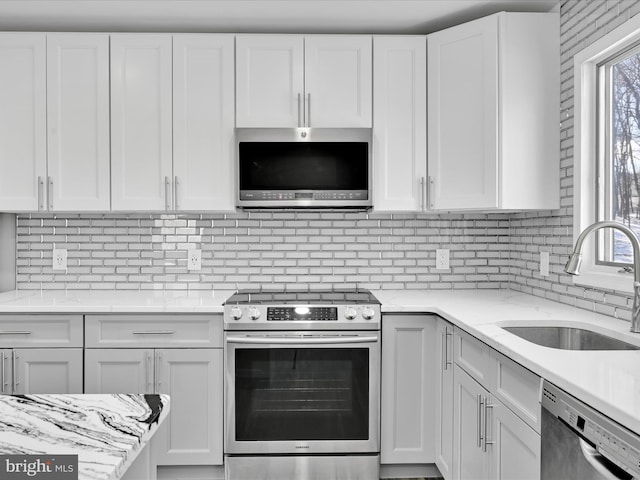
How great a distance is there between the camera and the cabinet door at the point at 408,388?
256 centimetres

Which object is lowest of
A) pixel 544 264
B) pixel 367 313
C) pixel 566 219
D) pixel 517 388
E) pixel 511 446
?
pixel 511 446

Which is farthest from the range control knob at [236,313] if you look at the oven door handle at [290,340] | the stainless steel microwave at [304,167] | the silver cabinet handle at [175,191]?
the silver cabinet handle at [175,191]

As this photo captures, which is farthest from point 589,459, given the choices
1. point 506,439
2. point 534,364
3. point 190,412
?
point 190,412

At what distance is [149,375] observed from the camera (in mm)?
2535

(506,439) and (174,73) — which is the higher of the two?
(174,73)

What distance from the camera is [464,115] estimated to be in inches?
105

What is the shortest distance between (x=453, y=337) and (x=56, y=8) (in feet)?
8.59

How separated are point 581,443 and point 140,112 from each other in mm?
2552

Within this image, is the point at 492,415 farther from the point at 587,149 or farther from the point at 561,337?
the point at 587,149

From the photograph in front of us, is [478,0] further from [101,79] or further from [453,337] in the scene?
[101,79]

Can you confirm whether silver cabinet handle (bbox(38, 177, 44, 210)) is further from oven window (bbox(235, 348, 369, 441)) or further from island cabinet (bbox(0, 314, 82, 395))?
oven window (bbox(235, 348, 369, 441))

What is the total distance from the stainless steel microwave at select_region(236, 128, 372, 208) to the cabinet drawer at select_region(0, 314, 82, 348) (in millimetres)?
1053

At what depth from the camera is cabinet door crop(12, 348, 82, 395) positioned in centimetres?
252

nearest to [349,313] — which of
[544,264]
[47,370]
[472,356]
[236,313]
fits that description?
[236,313]
